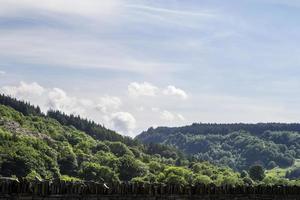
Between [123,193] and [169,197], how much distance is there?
443 centimetres

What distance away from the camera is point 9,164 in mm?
181875

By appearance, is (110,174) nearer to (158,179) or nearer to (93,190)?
(158,179)

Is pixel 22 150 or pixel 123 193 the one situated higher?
pixel 22 150

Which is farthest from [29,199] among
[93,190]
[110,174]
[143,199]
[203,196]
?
[110,174]

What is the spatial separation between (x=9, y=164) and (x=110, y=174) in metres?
31.7

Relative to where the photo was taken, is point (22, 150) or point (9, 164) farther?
point (22, 150)

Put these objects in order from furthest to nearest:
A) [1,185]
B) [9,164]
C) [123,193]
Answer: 1. [9,164]
2. [123,193]
3. [1,185]

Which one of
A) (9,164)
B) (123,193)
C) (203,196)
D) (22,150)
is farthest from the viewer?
(22,150)

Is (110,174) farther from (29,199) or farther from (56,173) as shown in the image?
(29,199)

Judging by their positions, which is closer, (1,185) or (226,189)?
(1,185)

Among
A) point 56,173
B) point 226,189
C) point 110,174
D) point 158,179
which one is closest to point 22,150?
point 56,173

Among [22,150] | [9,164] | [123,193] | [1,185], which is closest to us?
[1,185]

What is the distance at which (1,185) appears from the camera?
35000 millimetres

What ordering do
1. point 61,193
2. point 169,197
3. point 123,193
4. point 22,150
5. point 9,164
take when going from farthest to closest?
point 22,150, point 9,164, point 169,197, point 123,193, point 61,193
